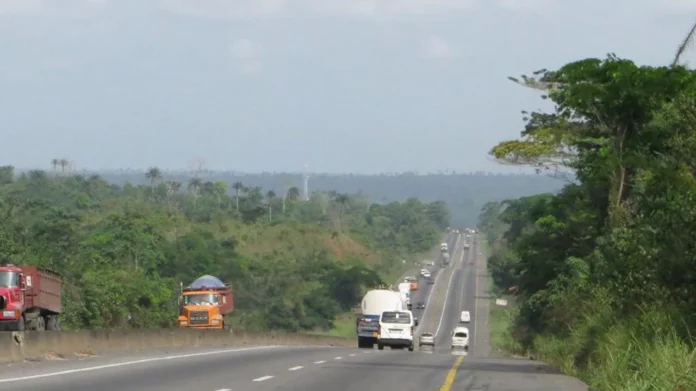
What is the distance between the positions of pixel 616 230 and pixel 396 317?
2912cm

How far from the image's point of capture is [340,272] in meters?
138

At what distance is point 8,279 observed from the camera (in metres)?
Answer: 38.2

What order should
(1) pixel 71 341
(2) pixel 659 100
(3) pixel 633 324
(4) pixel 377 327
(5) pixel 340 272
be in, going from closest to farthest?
(3) pixel 633 324 < (1) pixel 71 341 < (2) pixel 659 100 < (4) pixel 377 327 < (5) pixel 340 272

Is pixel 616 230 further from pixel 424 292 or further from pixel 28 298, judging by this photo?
pixel 424 292

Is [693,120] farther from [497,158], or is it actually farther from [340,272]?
[340,272]

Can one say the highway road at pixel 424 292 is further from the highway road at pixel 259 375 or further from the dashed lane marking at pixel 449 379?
the dashed lane marking at pixel 449 379

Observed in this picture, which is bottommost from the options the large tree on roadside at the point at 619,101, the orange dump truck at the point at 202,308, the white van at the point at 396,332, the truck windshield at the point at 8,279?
the white van at the point at 396,332

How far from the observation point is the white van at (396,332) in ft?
190

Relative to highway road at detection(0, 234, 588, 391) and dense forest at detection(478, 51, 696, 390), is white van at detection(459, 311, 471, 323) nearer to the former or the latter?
dense forest at detection(478, 51, 696, 390)

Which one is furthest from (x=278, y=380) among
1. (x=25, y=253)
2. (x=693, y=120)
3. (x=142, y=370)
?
(x=25, y=253)

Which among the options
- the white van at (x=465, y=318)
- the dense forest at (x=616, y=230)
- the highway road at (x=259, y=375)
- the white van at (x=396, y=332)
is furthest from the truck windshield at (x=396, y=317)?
the white van at (x=465, y=318)

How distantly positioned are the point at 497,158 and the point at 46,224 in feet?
146

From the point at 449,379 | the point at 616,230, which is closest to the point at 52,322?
the point at 616,230

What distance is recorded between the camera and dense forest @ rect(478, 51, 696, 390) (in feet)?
70.9
